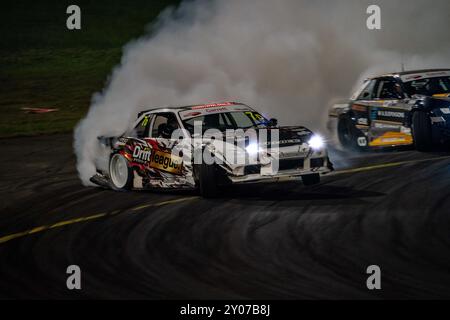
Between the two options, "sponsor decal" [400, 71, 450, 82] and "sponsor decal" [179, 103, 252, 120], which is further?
"sponsor decal" [400, 71, 450, 82]

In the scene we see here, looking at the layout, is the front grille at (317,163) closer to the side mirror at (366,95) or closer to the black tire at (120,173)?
the black tire at (120,173)

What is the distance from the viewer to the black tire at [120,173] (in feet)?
38.2

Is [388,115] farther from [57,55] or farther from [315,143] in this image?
[57,55]

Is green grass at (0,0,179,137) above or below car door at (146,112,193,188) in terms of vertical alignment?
above

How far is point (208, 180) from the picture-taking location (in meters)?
10.4

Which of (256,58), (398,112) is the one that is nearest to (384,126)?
(398,112)

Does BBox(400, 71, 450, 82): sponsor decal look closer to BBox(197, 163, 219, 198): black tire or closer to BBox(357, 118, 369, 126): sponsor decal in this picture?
BBox(357, 118, 369, 126): sponsor decal

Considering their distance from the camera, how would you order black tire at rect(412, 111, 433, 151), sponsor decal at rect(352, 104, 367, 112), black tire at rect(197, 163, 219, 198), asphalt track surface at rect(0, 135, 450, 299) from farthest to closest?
sponsor decal at rect(352, 104, 367, 112) < black tire at rect(412, 111, 433, 151) < black tire at rect(197, 163, 219, 198) < asphalt track surface at rect(0, 135, 450, 299)

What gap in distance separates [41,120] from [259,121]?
10423 mm

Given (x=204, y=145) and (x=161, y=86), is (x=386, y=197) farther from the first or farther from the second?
(x=161, y=86)

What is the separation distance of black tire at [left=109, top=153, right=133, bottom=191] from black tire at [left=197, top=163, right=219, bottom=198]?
1.53 m

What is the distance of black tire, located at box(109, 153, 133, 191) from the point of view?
38.2 feet

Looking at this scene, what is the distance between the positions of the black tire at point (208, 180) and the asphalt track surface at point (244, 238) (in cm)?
15

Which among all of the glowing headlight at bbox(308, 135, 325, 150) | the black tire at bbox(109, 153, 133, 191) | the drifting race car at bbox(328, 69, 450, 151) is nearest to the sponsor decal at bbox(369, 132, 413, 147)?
the drifting race car at bbox(328, 69, 450, 151)
